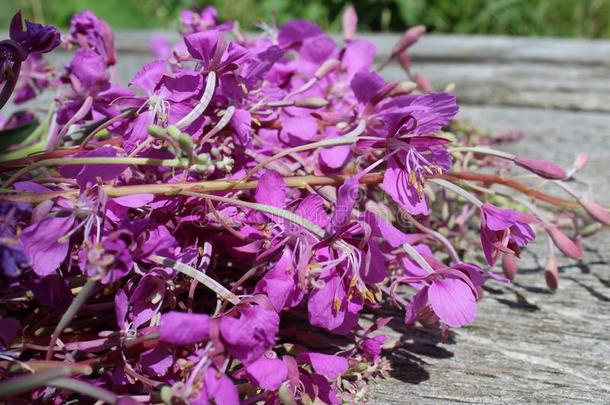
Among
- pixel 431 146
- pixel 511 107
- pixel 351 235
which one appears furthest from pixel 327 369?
pixel 511 107

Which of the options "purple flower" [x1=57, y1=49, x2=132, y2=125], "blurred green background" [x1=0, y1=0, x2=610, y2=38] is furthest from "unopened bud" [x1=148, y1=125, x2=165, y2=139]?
"blurred green background" [x1=0, y1=0, x2=610, y2=38]

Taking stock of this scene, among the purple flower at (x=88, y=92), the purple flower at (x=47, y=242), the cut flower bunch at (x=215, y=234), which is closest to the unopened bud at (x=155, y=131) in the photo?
the cut flower bunch at (x=215, y=234)

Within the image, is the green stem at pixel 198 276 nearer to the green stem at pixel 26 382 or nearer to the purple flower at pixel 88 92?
the green stem at pixel 26 382

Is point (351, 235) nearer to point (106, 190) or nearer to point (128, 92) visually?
point (106, 190)

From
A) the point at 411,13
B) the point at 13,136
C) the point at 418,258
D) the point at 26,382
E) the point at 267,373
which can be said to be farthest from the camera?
the point at 411,13

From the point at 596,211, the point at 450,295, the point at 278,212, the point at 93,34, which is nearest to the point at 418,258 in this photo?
the point at 450,295

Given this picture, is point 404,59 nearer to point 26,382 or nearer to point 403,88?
point 403,88

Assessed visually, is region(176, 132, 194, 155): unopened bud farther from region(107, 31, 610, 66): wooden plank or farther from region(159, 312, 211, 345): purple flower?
region(107, 31, 610, 66): wooden plank
